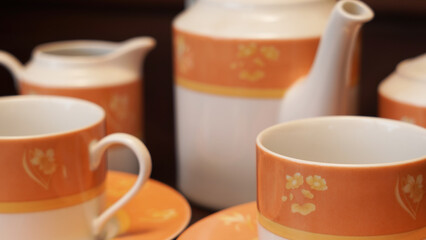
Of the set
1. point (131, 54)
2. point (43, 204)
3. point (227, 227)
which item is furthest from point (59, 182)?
point (131, 54)

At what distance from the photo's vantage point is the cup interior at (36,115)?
1.83ft

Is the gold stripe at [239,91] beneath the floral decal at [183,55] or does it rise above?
beneath

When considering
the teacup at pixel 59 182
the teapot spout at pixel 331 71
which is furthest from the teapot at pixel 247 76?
the teacup at pixel 59 182

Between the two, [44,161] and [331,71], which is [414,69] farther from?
[44,161]

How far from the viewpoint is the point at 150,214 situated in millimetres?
542

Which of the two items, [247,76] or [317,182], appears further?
[247,76]

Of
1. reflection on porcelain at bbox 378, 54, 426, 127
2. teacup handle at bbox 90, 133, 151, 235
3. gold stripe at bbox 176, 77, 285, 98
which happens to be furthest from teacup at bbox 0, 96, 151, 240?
reflection on porcelain at bbox 378, 54, 426, 127

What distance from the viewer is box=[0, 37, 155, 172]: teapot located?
0.65 meters

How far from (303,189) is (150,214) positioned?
0.65ft

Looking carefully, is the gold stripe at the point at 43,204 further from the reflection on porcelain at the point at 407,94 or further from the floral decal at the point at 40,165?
the reflection on porcelain at the point at 407,94

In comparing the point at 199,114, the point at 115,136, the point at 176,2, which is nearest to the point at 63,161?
the point at 115,136

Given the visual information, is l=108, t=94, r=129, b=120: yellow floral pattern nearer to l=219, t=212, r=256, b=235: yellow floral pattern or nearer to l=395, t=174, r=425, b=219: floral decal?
l=219, t=212, r=256, b=235: yellow floral pattern

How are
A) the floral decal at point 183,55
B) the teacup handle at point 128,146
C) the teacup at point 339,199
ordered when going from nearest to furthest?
the teacup at point 339,199, the teacup handle at point 128,146, the floral decal at point 183,55

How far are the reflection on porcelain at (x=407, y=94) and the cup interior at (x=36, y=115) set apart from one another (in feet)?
→ 0.85
